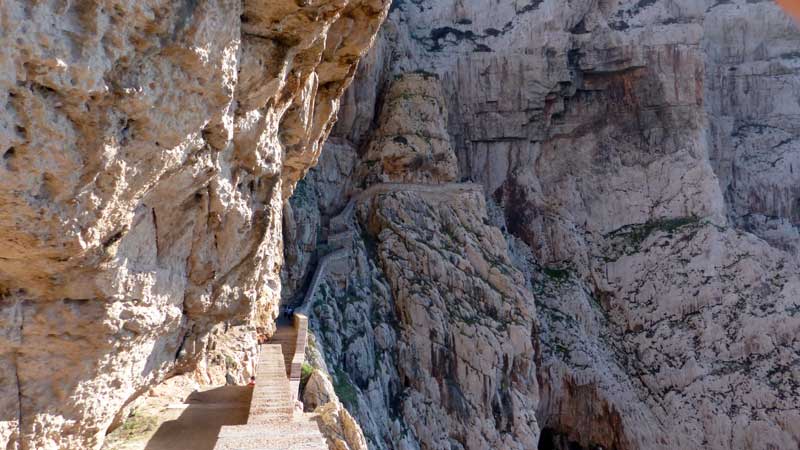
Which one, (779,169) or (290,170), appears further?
(779,169)

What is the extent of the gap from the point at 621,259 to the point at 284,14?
111 feet

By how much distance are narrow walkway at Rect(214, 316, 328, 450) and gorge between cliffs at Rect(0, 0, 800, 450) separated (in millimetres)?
202

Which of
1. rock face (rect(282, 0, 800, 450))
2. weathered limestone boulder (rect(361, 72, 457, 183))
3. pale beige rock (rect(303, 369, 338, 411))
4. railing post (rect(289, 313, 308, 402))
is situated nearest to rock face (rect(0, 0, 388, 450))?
railing post (rect(289, 313, 308, 402))

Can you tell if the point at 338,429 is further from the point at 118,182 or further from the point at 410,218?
the point at 410,218

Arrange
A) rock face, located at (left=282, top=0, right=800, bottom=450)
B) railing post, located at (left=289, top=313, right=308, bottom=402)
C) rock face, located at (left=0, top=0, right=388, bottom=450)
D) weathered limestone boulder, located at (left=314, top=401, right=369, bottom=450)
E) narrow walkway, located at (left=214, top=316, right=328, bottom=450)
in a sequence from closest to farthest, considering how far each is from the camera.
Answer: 1. rock face, located at (left=0, top=0, right=388, bottom=450)
2. narrow walkway, located at (left=214, top=316, right=328, bottom=450)
3. weathered limestone boulder, located at (left=314, top=401, right=369, bottom=450)
4. railing post, located at (left=289, top=313, right=308, bottom=402)
5. rock face, located at (left=282, top=0, right=800, bottom=450)

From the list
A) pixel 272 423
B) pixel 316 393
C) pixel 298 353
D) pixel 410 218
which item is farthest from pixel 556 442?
pixel 272 423

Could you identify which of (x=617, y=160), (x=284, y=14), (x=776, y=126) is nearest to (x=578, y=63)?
(x=617, y=160)

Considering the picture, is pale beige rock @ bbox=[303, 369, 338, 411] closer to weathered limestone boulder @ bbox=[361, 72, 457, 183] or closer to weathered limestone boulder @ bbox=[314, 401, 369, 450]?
weathered limestone boulder @ bbox=[314, 401, 369, 450]

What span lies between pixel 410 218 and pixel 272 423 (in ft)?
68.2

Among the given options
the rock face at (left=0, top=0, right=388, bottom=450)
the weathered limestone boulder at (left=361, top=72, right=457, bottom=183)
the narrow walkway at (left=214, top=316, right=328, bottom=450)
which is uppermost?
the weathered limestone boulder at (left=361, top=72, right=457, bottom=183)

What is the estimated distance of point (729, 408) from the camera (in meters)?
30.5

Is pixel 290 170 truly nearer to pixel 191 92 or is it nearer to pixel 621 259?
pixel 191 92

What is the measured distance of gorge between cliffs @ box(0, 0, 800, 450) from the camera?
17.6 feet

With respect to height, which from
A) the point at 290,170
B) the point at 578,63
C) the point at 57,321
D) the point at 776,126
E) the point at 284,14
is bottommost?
the point at 57,321
